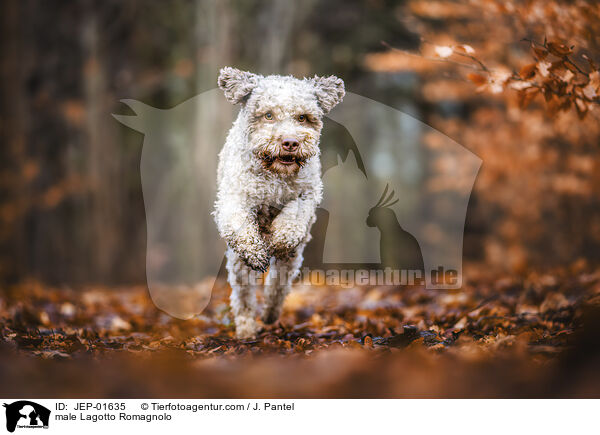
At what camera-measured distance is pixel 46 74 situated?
17.8 meters

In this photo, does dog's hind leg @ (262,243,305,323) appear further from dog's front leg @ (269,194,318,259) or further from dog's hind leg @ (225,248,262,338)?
dog's front leg @ (269,194,318,259)

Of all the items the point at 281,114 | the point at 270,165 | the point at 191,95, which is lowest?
the point at 270,165

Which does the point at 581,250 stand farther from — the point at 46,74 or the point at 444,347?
the point at 46,74

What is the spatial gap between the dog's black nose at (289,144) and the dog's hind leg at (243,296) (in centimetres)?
142

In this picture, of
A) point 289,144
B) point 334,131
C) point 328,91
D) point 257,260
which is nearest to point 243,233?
point 257,260

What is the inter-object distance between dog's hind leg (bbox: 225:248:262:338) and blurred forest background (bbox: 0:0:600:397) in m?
0.23

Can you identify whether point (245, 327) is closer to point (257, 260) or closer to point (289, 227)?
point (257, 260)

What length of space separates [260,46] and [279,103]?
11.8 meters

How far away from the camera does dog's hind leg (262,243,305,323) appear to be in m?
4.79

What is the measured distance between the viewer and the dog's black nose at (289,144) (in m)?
3.78

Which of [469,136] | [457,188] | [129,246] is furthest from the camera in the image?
[129,246]

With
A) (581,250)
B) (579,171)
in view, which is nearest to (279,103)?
(579,171)
